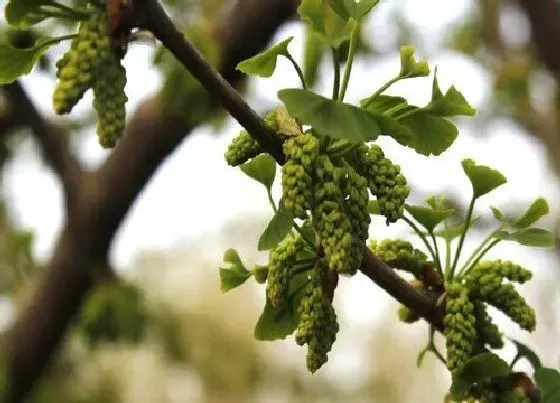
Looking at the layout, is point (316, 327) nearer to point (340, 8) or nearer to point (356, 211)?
point (356, 211)

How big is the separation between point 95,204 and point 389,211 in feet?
4.17

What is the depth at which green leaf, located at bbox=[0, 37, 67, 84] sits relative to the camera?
1.45 feet

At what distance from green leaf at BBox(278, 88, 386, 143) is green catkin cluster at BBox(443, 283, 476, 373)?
7.3 inches

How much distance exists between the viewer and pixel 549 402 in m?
0.61

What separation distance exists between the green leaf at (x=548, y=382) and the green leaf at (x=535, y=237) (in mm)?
103

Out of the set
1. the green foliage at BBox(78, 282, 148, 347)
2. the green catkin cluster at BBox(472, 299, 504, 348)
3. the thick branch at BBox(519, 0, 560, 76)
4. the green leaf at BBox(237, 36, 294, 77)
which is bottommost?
A: the green catkin cluster at BBox(472, 299, 504, 348)

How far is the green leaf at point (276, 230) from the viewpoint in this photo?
17.8 inches

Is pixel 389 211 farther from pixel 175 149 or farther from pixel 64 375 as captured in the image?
pixel 64 375

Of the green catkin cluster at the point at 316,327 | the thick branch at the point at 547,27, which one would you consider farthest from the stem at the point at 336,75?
the thick branch at the point at 547,27

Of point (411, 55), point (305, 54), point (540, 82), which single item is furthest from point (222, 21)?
point (540, 82)

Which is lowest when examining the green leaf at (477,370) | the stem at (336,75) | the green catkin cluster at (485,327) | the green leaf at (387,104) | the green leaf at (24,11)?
the green leaf at (477,370)

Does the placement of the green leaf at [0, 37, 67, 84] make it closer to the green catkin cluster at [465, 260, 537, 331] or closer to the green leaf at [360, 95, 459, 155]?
the green leaf at [360, 95, 459, 155]

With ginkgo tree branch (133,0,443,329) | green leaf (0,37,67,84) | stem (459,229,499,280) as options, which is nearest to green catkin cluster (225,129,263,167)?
ginkgo tree branch (133,0,443,329)

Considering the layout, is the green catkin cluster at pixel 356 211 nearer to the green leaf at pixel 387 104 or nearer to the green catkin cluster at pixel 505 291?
the green leaf at pixel 387 104
